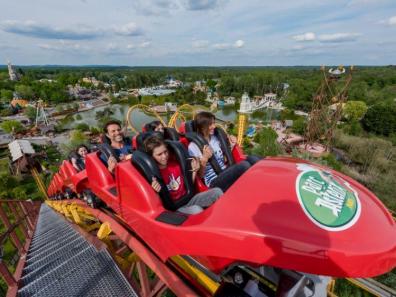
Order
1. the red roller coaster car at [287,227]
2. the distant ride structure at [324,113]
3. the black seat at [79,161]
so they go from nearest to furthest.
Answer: the red roller coaster car at [287,227]
the black seat at [79,161]
the distant ride structure at [324,113]

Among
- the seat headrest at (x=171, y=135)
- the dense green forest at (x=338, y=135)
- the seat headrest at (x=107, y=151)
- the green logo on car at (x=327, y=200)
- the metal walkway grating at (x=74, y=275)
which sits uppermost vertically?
the green logo on car at (x=327, y=200)

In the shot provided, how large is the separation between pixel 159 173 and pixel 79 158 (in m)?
3.40

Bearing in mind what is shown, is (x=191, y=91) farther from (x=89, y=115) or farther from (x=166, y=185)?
(x=166, y=185)

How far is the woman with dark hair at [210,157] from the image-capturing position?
6.50 feet

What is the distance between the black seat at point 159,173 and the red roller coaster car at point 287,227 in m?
0.19

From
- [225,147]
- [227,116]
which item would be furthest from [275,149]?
[227,116]

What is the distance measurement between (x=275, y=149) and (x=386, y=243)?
53.4 feet

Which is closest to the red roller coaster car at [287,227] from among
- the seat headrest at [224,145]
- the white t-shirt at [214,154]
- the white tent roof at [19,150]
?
the white t-shirt at [214,154]

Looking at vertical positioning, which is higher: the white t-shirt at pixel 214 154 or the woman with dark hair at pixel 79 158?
the white t-shirt at pixel 214 154

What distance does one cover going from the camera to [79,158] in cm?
461

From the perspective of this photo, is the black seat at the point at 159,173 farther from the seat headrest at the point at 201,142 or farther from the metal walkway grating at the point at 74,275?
the metal walkway grating at the point at 74,275

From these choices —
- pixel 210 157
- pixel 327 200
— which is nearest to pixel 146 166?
pixel 210 157

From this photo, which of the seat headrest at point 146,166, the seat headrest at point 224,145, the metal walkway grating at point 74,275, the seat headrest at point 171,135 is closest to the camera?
the metal walkway grating at point 74,275

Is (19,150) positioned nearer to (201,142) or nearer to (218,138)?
(218,138)
